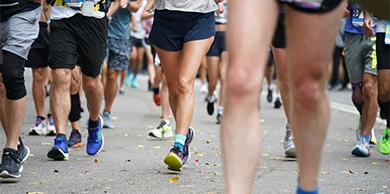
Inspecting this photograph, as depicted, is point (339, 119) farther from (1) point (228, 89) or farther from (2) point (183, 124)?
(1) point (228, 89)

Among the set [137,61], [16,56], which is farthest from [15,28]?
[137,61]

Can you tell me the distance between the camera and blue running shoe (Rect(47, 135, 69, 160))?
7.02 metres

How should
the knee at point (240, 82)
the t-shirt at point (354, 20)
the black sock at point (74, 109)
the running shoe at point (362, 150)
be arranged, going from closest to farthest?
the knee at point (240, 82) → the running shoe at point (362, 150) → the t-shirt at point (354, 20) → the black sock at point (74, 109)

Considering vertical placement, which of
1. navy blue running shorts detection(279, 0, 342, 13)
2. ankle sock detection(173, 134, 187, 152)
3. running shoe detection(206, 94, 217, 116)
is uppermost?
navy blue running shorts detection(279, 0, 342, 13)

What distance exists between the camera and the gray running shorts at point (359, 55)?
816 centimetres

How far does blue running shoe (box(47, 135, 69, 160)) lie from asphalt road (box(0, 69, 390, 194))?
8 centimetres

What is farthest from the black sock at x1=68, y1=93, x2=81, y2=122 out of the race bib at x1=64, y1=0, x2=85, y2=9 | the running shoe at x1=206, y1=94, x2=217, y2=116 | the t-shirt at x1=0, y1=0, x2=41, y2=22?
the running shoe at x1=206, y1=94, x2=217, y2=116

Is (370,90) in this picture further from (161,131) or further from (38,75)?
(38,75)

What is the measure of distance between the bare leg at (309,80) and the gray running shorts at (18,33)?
287cm

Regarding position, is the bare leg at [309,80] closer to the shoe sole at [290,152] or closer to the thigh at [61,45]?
the shoe sole at [290,152]

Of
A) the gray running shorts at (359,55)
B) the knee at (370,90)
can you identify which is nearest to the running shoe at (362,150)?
the knee at (370,90)

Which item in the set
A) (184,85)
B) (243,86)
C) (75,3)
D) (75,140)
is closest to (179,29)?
(184,85)

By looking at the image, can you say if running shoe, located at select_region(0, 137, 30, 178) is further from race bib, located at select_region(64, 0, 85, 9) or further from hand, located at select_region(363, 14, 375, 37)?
hand, located at select_region(363, 14, 375, 37)

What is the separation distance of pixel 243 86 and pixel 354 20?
16.8ft
